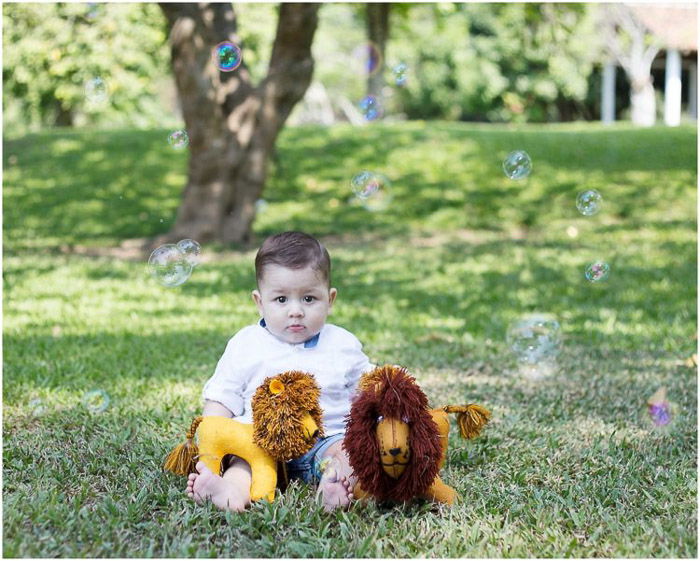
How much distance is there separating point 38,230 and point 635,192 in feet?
25.5

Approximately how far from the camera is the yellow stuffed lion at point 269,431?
2646mm

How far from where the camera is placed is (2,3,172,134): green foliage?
1221cm

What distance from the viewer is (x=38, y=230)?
10.7m

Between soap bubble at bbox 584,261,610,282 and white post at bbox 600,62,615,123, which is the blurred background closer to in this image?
white post at bbox 600,62,615,123

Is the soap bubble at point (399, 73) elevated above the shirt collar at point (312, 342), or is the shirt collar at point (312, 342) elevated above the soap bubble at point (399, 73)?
the soap bubble at point (399, 73)

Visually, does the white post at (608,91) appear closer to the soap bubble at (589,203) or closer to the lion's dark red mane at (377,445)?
the soap bubble at (589,203)

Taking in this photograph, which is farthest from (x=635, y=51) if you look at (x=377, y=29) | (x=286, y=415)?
(x=286, y=415)

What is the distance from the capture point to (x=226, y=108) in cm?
873

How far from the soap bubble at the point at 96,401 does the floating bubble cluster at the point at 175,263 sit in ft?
1.91

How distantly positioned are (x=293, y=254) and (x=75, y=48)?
10380 mm

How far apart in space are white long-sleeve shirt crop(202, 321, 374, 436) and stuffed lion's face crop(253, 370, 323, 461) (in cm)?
14

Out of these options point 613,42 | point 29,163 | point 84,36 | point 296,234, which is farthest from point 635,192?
point 613,42

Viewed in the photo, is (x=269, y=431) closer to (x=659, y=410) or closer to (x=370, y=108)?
(x=659, y=410)

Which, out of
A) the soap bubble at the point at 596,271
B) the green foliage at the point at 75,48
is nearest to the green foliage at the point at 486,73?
the green foliage at the point at 75,48
